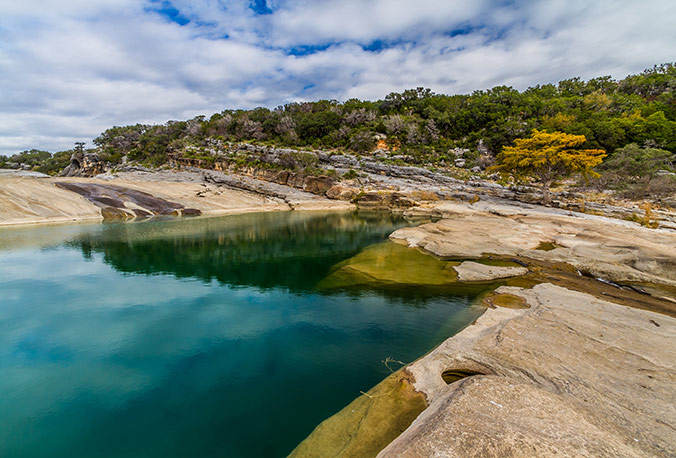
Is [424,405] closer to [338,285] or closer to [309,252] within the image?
[338,285]

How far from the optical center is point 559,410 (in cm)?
489

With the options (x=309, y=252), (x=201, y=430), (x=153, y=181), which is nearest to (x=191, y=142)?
(x=153, y=181)

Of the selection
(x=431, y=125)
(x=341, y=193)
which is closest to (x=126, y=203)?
(x=341, y=193)

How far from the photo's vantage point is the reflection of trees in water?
18406 millimetres

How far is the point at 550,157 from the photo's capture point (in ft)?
113

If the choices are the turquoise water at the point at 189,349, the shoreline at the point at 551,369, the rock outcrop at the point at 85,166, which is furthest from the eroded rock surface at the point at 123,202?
the shoreline at the point at 551,369

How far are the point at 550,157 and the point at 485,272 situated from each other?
2877cm

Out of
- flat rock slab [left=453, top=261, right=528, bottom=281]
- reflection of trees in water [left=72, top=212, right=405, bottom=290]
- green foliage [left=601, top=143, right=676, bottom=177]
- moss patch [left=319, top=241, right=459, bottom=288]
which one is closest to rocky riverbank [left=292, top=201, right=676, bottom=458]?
flat rock slab [left=453, top=261, right=528, bottom=281]

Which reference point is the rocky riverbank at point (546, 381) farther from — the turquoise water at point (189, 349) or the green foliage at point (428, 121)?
the green foliage at point (428, 121)

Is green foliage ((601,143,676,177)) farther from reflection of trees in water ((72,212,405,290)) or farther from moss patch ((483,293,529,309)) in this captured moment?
moss patch ((483,293,529,309))

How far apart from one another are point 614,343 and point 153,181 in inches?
2514

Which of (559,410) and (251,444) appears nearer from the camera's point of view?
(559,410)

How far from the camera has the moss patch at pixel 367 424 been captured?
5.48 m

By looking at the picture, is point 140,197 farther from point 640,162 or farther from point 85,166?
point 640,162
